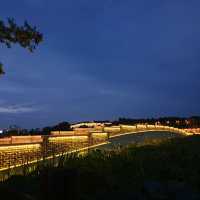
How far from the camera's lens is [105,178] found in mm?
11688

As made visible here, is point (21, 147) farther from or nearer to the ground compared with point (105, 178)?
farther from the ground

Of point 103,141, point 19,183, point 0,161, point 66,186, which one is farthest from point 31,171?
point 103,141

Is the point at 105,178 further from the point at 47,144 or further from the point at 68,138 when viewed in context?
the point at 68,138

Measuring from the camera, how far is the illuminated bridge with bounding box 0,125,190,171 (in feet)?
74.2

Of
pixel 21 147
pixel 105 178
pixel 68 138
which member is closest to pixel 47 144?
pixel 21 147

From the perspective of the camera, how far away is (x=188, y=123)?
535ft

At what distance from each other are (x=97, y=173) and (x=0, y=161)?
16680 mm

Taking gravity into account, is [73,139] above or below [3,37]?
below

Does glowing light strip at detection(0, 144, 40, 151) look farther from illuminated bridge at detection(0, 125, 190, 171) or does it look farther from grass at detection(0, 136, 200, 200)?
grass at detection(0, 136, 200, 200)

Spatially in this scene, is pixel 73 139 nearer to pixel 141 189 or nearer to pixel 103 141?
pixel 103 141

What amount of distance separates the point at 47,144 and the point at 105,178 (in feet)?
83.8

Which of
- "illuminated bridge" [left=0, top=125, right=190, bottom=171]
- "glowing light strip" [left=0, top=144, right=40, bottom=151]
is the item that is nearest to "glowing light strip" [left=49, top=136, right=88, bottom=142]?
"illuminated bridge" [left=0, top=125, right=190, bottom=171]

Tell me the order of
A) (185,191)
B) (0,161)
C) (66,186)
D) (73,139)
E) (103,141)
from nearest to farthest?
(66,186) < (185,191) < (0,161) < (73,139) < (103,141)

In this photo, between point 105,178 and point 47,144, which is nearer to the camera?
point 105,178
